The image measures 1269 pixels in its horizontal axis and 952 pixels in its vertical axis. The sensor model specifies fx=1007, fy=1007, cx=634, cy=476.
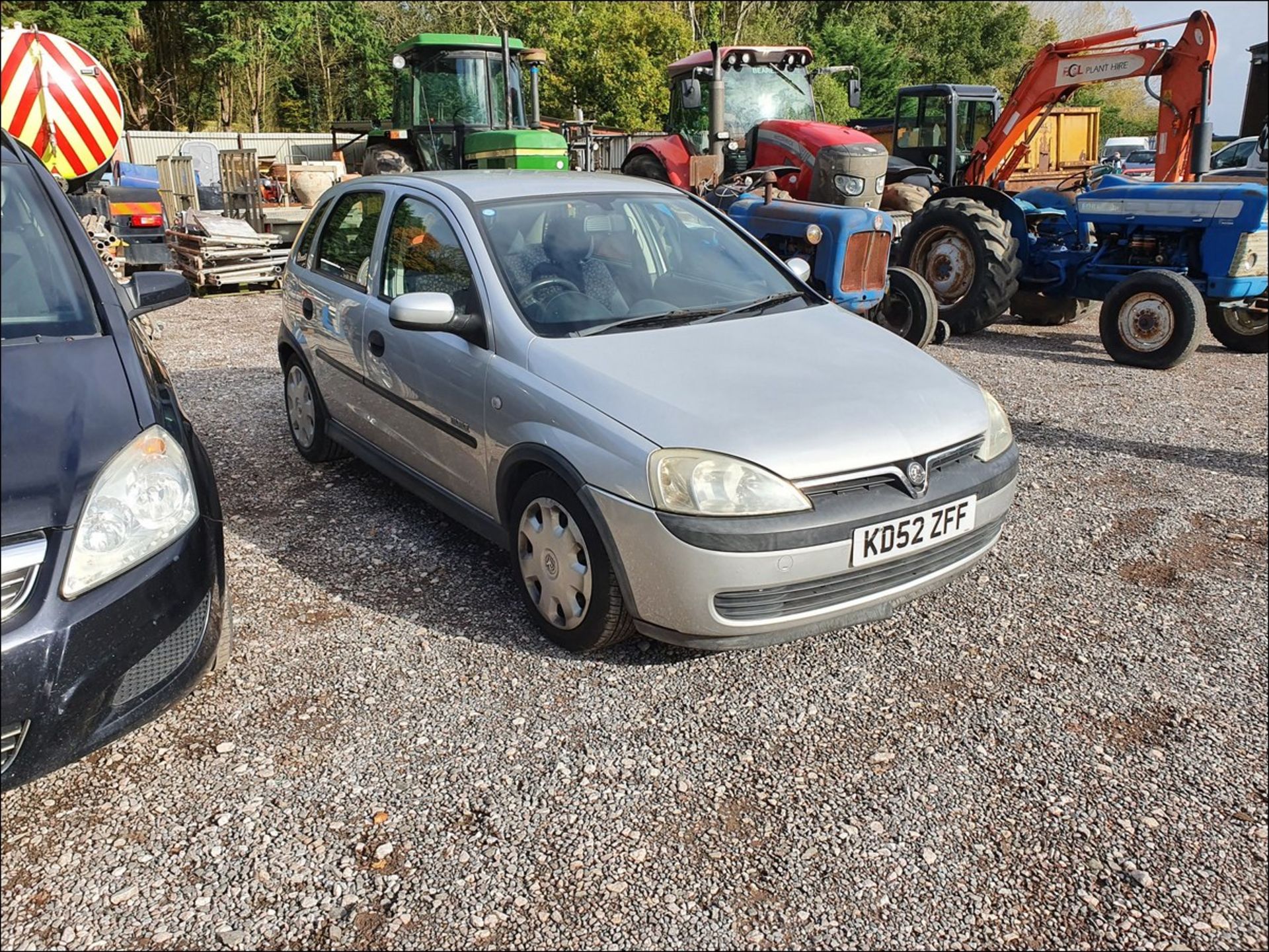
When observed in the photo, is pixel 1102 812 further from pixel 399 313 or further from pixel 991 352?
pixel 991 352

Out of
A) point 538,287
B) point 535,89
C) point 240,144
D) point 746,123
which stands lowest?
point 538,287

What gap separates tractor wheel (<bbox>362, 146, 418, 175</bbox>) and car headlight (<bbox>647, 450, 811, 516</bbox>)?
12048mm

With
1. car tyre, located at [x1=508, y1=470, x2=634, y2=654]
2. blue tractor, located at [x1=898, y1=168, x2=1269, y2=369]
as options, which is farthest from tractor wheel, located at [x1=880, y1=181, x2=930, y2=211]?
car tyre, located at [x1=508, y1=470, x2=634, y2=654]

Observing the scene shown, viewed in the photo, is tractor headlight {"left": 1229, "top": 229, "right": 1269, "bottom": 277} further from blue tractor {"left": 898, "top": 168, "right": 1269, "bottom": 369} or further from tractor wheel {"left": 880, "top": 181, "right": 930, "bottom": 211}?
tractor wheel {"left": 880, "top": 181, "right": 930, "bottom": 211}

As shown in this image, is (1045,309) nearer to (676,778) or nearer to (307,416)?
(307,416)

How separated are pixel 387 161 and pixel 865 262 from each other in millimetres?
8733

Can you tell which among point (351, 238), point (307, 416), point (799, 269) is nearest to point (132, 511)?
point (351, 238)

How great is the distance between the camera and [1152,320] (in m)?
8.27

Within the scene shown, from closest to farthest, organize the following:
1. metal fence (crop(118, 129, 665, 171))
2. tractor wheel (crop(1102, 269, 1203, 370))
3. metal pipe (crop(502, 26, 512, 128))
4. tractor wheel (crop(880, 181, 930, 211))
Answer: tractor wheel (crop(1102, 269, 1203, 370))
tractor wheel (crop(880, 181, 930, 211))
metal pipe (crop(502, 26, 512, 128))
metal fence (crop(118, 129, 665, 171))

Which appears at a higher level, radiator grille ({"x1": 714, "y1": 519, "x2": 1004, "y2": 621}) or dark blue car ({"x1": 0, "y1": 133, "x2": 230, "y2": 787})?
dark blue car ({"x1": 0, "y1": 133, "x2": 230, "y2": 787})

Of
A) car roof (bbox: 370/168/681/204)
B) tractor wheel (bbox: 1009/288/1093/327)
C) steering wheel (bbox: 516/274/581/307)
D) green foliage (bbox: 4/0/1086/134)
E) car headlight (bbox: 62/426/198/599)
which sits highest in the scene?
green foliage (bbox: 4/0/1086/134)

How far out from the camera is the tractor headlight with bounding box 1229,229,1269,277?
26.4 feet

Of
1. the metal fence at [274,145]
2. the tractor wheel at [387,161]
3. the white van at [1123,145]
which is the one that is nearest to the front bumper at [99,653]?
the tractor wheel at [387,161]

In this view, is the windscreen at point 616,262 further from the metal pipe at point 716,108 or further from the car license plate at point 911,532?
the metal pipe at point 716,108
